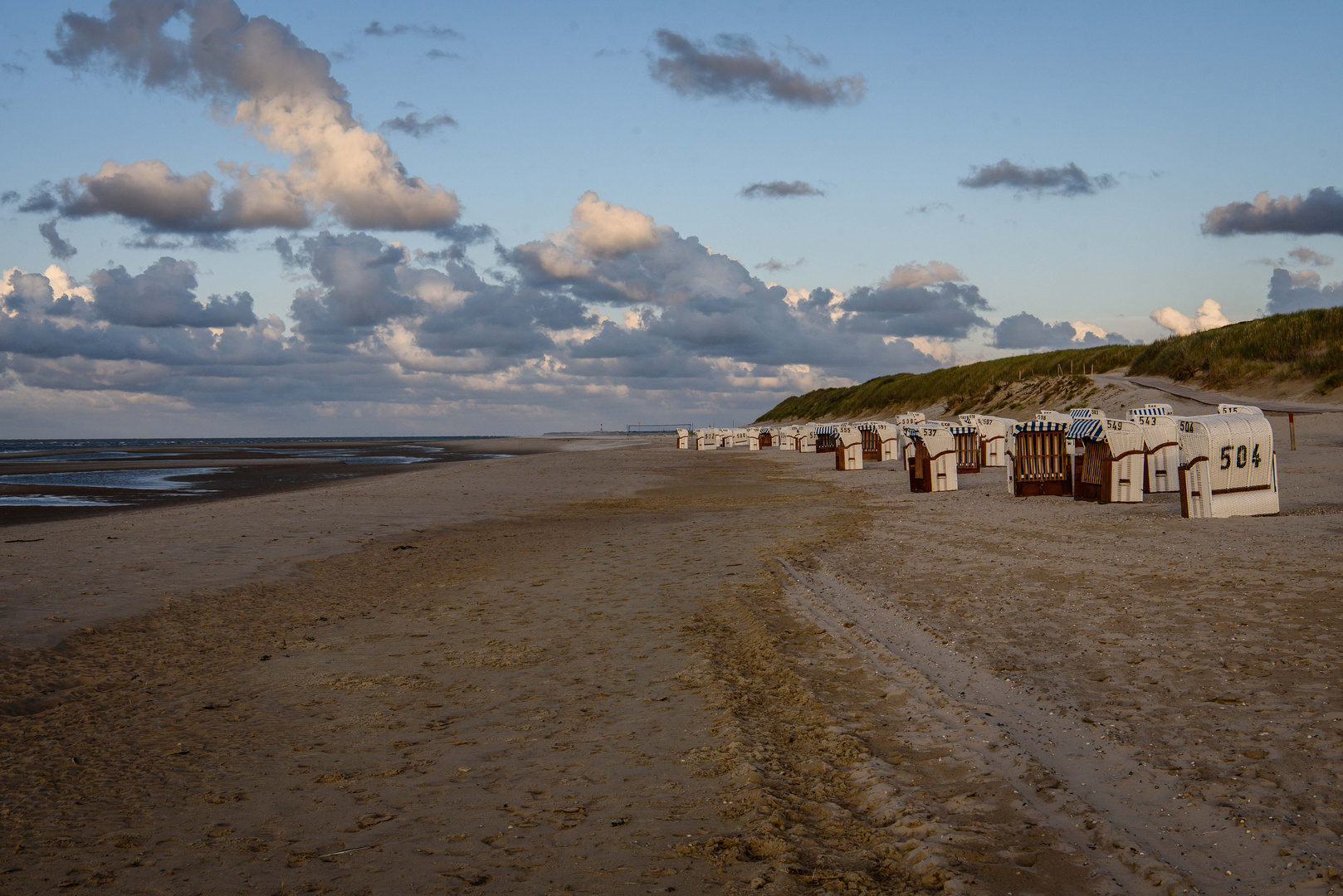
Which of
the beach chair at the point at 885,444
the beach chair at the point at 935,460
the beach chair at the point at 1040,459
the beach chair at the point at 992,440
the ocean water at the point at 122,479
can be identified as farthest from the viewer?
the beach chair at the point at 885,444

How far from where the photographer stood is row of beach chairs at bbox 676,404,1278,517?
12.1 meters

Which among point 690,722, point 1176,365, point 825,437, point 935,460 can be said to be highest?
point 1176,365

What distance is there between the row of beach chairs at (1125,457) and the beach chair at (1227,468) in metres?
0.01

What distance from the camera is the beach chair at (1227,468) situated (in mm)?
12055

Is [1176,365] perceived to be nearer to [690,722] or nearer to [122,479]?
[690,722]

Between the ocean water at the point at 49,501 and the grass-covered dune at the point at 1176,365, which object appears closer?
the ocean water at the point at 49,501

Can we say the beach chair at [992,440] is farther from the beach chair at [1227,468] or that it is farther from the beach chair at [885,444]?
the beach chair at [1227,468]

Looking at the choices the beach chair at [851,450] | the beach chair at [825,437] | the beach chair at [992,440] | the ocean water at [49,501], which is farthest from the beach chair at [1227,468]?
the beach chair at [825,437]

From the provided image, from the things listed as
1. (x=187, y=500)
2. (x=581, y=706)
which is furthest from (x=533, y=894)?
(x=187, y=500)

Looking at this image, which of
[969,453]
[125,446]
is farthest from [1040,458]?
[125,446]

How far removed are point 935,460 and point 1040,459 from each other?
8.59 ft

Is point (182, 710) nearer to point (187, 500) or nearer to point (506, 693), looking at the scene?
point (506, 693)

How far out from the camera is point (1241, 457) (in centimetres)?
1218

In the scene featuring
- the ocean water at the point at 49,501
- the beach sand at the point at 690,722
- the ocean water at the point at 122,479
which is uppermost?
the ocean water at the point at 122,479
